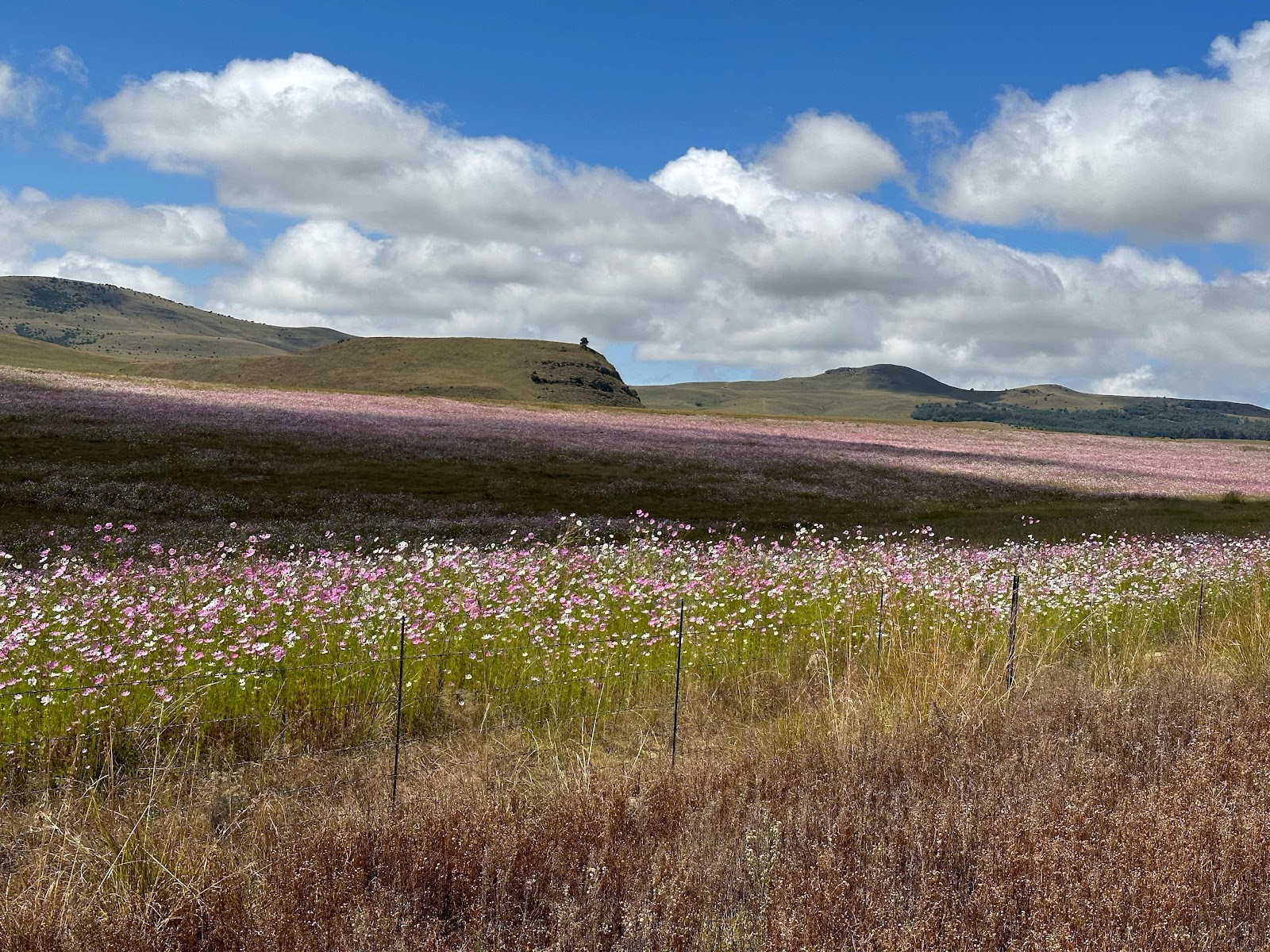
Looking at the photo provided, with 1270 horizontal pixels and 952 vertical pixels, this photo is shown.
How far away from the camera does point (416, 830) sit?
4.89m

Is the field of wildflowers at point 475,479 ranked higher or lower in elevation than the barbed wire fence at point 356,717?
higher

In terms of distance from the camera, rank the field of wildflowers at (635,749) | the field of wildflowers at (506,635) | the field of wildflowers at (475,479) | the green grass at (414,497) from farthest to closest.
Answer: the field of wildflowers at (475,479) < the green grass at (414,497) < the field of wildflowers at (506,635) < the field of wildflowers at (635,749)

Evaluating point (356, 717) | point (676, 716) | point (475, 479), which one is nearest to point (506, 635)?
point (356, 717)

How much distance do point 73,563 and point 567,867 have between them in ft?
36.2

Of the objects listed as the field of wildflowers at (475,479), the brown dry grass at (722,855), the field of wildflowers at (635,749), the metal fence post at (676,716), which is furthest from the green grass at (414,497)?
the brown dry grass at (722,855)

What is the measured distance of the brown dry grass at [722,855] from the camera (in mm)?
4000

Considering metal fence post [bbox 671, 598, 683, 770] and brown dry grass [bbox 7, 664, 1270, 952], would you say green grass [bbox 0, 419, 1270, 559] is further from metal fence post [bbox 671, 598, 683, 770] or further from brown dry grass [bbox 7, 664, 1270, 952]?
brown dry grass [bbox 7, 664, 1270, 952]

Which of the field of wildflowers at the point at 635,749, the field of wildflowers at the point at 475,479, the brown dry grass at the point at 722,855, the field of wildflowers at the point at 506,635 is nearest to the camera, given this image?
the brown dry grass at the point at 722,855

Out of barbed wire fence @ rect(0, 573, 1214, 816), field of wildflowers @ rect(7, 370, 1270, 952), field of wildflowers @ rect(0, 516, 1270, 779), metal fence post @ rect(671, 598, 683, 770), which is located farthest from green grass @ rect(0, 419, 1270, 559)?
metal fence post @ rect(671, 598, 683, 770)

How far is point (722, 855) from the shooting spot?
15.0 ft

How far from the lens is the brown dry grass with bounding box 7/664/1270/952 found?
4.00 m

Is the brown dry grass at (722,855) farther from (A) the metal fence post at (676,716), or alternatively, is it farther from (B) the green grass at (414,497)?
(B) the green grass at (414,497)

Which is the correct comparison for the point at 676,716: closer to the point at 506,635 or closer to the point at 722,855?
the point at 722,855

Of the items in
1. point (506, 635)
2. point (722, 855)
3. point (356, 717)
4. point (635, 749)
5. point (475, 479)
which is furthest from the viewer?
point (475, 479)
